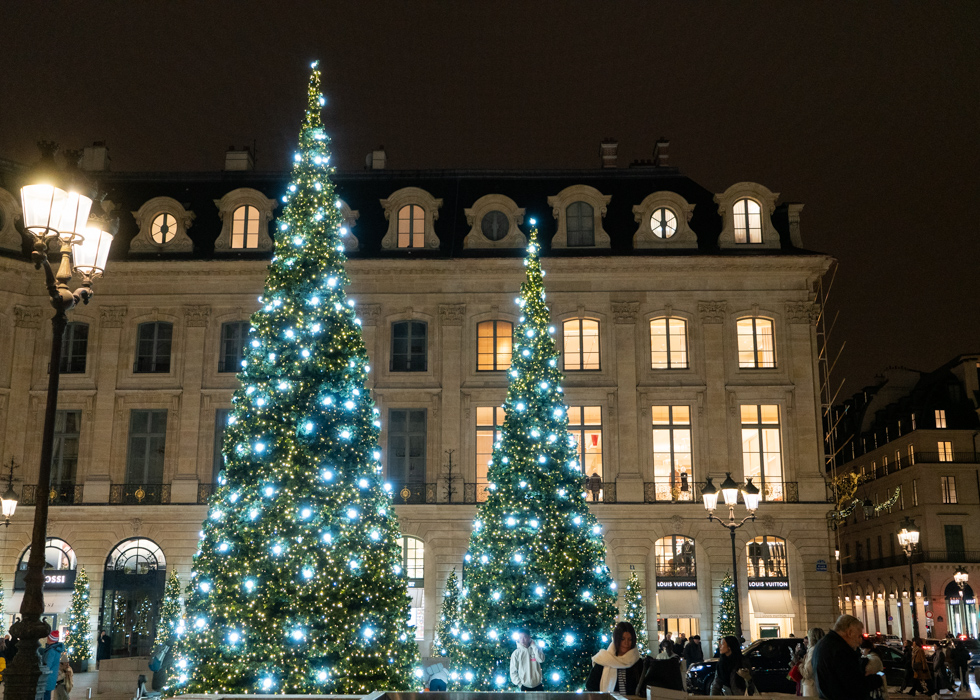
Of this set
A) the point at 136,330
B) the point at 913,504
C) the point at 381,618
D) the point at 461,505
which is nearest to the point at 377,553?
the point at 381,618

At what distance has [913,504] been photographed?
57.4 m

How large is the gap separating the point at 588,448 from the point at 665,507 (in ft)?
9.92

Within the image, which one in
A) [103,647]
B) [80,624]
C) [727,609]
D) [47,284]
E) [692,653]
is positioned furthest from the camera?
[80,624]

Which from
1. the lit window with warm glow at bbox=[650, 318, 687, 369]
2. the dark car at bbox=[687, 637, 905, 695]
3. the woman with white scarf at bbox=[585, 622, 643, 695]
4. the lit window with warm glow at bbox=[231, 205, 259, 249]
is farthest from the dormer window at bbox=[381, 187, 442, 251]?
the woman with white scarf at bbox=[585, 622, 643, 695]

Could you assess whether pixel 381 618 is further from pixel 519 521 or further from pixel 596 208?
pixel 596 208

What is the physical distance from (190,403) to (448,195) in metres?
11.4

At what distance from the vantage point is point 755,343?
109 ft

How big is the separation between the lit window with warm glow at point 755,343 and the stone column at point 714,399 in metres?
0.70

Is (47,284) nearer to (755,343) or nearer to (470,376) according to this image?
(470,376)

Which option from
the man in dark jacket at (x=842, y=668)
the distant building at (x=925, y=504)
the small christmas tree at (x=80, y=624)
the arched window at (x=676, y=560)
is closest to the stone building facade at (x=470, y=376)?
the arched window at (x=676, y=560)

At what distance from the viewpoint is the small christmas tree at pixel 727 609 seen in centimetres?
2814

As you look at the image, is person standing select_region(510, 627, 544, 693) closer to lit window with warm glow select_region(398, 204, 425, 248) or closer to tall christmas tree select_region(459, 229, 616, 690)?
tall christmas tree select_region(459, 229, 616, 690)

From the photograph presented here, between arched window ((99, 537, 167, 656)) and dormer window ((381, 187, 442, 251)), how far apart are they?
1251 cm

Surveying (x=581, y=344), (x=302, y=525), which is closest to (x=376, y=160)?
(x=581, y=344)
